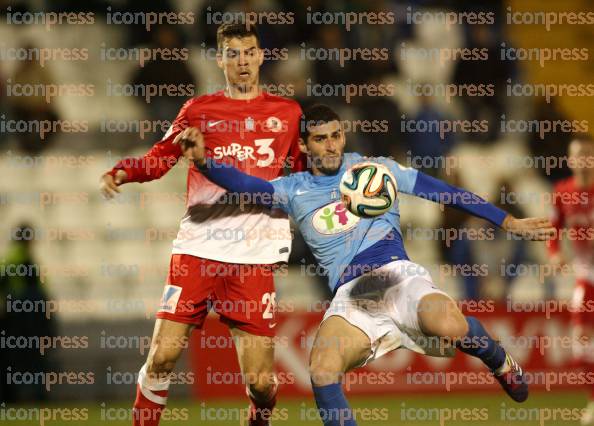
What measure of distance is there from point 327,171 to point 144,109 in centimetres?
754

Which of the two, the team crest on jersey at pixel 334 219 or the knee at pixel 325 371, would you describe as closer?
the knee at pixel 325 371

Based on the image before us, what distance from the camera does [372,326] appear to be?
6.48m

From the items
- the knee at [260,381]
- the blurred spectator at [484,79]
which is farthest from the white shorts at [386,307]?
the blurred spectator at [484,79]

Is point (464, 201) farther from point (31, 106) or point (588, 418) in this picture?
point (31, 106)

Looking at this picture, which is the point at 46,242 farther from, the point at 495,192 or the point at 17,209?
the point at 495,192

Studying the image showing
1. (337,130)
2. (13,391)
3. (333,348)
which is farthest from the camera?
(13,391)

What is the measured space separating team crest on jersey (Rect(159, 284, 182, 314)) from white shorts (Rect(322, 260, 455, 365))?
956 mm

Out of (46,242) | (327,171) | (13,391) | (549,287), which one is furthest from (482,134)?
(327,171)

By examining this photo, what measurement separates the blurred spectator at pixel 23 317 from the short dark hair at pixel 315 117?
17.0 ft

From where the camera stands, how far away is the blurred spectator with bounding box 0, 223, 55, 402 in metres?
11.3

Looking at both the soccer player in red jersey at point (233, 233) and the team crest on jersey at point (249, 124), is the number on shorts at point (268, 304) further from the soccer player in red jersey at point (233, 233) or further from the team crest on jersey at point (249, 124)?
the team crest on jersey at point (249, 124)

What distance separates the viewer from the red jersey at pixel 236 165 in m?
6.91

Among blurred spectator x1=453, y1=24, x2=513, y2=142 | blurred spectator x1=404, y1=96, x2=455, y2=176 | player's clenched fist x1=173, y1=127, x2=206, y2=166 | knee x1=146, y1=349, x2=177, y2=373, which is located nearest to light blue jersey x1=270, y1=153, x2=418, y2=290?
player's clenched fist x1=173, y1=127, x2=206, y2=166

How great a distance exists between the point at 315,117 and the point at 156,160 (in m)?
1.03
